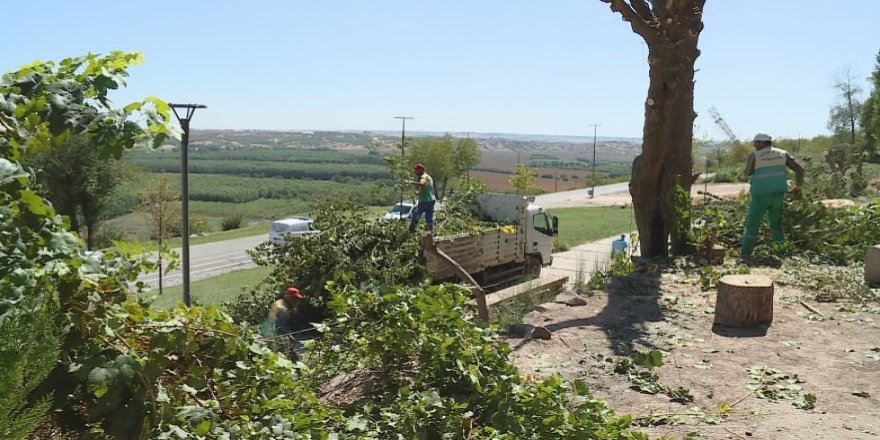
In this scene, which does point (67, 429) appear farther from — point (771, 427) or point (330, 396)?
point (771, 427)

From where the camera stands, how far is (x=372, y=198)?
12.9 meters

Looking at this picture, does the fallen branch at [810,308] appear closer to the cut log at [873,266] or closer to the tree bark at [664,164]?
the cut log at [873,266]

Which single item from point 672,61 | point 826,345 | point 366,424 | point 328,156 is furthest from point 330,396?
point 328,156

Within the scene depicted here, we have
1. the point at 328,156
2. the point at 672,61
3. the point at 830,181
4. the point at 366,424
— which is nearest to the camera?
the point at 366,424

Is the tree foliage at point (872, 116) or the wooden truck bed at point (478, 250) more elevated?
the tree foliage at point (872, 116)

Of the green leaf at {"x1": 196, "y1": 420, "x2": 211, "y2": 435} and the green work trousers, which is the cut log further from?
the green leaf at {"x1": 196, "y1": 420, "x2": 211, "y2": 435}

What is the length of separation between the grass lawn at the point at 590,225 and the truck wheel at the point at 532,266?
22.8 feet

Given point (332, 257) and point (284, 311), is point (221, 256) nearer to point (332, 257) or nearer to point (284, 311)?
point (332, 257)

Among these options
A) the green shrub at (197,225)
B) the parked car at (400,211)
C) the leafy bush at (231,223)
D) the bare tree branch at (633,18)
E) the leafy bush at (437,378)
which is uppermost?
the bare tree branch at (633,18)

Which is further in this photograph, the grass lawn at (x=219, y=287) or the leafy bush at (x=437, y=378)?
the grass lawn at (x=219, y=287)

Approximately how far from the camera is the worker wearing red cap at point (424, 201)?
1269 cm

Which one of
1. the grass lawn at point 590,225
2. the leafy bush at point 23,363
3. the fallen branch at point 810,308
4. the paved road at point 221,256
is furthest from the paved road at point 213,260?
the leafy bush at point 23,363

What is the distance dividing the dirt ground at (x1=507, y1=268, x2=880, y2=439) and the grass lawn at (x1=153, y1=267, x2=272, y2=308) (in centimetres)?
1390

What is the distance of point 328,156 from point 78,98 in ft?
626
